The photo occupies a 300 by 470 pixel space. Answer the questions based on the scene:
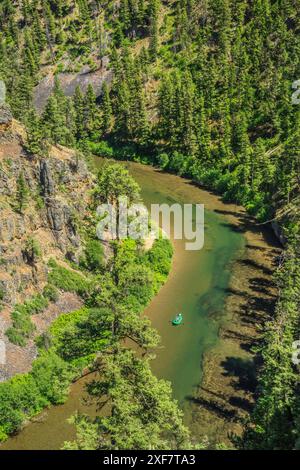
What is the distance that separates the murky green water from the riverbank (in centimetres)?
130

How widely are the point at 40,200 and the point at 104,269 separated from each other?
3094 cm

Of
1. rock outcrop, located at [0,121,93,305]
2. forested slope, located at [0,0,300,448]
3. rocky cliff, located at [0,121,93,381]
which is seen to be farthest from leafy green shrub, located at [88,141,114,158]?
rock outcrop, located at [0,121,93,305]

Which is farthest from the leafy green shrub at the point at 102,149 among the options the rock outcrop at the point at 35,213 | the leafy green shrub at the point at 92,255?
the leafy green shrub at the point at 92,255

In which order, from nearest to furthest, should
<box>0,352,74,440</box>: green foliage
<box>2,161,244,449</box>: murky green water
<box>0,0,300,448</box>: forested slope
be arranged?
<box>0,352,74,440</box>: green foliage
<box>2,161,244,449</box>: murky green water
<box>0,0,300,448</box>: forested slope

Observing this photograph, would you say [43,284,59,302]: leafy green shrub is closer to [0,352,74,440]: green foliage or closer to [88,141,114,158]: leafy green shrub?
[0,352,74,440]: green foliage

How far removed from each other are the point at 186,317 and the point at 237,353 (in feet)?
29.9

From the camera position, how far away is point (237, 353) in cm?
5703

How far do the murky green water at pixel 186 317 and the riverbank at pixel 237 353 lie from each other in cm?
130

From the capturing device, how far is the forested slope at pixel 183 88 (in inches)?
3718

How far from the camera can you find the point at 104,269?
1444 inches

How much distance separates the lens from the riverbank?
47.8m

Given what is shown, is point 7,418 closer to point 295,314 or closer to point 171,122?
point 295,314

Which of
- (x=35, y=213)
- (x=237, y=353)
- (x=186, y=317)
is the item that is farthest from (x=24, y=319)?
(x=237, y=353)

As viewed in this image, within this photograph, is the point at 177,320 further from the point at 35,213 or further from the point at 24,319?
the point at 35,213
